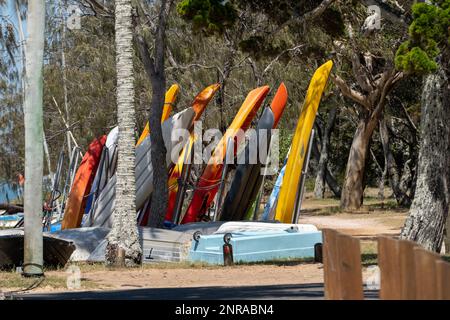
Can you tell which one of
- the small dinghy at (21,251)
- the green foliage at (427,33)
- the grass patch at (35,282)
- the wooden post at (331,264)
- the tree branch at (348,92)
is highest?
the tree branch at (348,92)

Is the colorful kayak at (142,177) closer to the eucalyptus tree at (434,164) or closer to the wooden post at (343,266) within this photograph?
the eucalyptus tree at (434,164)

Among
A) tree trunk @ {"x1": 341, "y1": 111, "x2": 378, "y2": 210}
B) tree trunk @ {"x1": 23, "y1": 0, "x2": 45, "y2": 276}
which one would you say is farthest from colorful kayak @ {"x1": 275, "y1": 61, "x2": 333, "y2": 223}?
tree trunk @ {"x1": 341, "y1": 111, "x2": 378, "y2": 210}

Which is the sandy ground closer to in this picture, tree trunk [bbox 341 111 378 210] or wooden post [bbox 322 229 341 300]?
wooden post [bbox 322 229 341 300]

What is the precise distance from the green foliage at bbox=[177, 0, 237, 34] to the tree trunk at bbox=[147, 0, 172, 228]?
321 cm

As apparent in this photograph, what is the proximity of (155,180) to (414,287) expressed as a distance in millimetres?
14692

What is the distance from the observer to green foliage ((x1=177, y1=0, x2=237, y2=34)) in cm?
1502

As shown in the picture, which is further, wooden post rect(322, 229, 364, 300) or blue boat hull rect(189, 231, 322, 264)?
blue boat hull rect(189, 231, 322, 264)

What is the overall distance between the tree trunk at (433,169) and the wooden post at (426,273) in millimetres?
11135

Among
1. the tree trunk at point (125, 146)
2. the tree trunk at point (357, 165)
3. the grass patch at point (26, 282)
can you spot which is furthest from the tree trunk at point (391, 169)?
the grass patch at point (26, 282)

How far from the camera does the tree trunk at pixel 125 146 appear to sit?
52.8 ft

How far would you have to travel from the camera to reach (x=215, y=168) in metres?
25.2

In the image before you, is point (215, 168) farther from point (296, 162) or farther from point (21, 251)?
point (21, 251)
